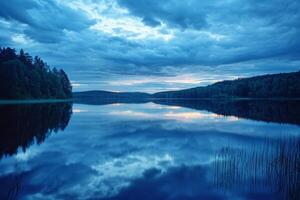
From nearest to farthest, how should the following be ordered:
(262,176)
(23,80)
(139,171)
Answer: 1. (262,176)
2. (139,171)
3. (23,80)

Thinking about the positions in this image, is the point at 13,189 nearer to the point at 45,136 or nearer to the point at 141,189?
the point at 141,189

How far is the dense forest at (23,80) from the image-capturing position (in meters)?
63.6

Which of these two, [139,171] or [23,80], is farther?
[23,80]

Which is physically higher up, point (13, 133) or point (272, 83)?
point (272, 83)

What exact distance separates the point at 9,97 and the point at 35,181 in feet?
215

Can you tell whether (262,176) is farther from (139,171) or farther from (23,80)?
(23,80)

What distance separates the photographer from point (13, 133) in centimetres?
1908

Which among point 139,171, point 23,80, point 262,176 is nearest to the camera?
point 262,176

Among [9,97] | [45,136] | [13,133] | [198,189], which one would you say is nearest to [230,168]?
[198,189]

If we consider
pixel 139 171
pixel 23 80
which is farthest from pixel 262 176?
pixel 23 80

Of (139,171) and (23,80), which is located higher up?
(23,80)

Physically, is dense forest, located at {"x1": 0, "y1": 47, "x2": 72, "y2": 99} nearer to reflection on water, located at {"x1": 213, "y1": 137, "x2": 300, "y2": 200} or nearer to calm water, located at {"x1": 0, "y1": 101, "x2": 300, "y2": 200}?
calm water, located at {"x1": 0, "y1": 101, "x2": 300, "y2": 200}

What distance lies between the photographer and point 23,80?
229ft

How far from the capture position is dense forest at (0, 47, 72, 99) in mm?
63625
